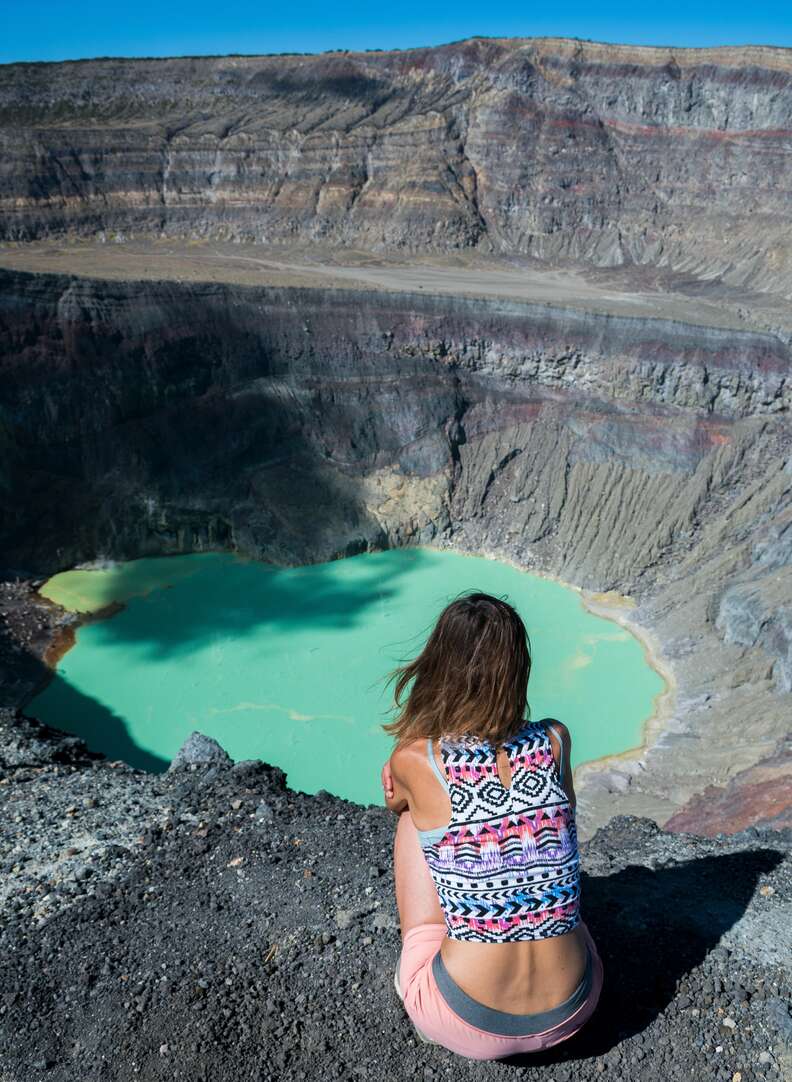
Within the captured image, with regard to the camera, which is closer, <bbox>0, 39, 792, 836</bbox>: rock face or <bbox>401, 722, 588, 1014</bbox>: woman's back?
<bbox>401, 722, 588, 1014</bbox>: woman's back

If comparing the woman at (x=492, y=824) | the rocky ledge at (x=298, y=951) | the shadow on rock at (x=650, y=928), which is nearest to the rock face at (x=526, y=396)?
the shadow on rock at (x=650, y=928)

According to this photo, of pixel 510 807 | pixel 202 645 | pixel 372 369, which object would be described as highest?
pixel 510 807

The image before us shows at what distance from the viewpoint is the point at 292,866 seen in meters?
8.20

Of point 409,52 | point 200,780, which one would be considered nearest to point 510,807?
point 200,780

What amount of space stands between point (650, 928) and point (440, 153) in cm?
4972

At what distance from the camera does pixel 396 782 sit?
4.79 metres

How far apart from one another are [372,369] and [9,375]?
41.3ft

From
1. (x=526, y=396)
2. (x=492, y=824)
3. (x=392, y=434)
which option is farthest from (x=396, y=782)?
(x=526, y=396)

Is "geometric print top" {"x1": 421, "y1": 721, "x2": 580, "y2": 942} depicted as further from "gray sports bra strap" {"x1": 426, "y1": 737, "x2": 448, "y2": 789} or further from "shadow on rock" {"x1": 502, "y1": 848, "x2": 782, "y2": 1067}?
"shadow on rock" {"x1": 502, "y1": 848, "x2": 782, "y2": 1067}

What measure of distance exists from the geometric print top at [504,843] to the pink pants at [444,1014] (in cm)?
43

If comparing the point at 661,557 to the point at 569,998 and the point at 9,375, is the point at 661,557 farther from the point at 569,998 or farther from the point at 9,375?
the point at 569,998

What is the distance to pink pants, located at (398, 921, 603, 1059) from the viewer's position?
15.4ft

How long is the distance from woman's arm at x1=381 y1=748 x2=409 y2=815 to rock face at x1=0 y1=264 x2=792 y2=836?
22.3 meters

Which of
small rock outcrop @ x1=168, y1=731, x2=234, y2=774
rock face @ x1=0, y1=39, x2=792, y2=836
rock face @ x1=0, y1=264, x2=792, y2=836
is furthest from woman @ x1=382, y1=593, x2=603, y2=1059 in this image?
rock face @ x1=0, y1=264, x2=792, y2=836
